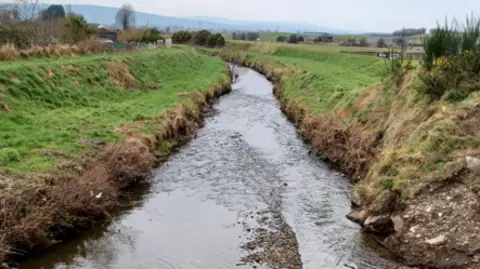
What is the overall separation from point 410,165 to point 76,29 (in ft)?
155

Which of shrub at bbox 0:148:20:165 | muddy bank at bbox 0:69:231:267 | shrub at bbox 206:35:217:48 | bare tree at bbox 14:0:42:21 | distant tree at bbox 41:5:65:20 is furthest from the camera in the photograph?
shrub at bbox 206:35:217:48

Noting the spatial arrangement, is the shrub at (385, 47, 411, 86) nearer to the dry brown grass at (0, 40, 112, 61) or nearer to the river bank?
the river bank

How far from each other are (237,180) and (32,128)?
9.50 m

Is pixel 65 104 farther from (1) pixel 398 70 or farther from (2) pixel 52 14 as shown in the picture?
(2) pixel 52 14

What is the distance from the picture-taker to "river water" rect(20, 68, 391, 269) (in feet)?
47.1

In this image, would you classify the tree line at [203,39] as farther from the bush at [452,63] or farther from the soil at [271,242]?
the soil at [271,242]

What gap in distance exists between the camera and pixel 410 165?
17297 mm

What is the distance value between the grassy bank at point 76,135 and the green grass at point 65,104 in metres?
0.05

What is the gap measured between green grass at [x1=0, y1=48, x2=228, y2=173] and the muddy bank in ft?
A: 3.31

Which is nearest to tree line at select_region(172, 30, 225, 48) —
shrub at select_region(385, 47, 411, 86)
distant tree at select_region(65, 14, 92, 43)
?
distant tree at select_region(65, 14, 92, 43)

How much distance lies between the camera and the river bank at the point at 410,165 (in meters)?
14.1

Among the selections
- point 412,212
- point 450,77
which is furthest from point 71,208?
point 450,77

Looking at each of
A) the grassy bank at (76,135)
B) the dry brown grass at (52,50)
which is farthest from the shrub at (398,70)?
the dry brown grass at (52,50)

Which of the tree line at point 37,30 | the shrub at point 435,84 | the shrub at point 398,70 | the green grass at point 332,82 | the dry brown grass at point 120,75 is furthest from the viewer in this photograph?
the tree line at point 37,30
